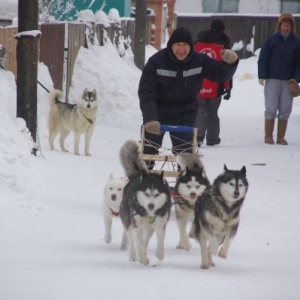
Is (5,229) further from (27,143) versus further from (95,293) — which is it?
(27,143)

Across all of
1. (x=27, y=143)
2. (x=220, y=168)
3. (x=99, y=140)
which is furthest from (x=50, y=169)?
(x=99, y=140)

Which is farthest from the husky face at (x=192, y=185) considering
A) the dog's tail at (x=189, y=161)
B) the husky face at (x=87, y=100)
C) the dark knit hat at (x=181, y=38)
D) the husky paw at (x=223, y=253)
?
the husky face at (x=87, y=100)

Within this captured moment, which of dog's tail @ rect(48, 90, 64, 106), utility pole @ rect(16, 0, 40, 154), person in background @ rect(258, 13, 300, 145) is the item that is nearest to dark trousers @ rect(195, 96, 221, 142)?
person in background @ rect(258, 13, 300, 145)

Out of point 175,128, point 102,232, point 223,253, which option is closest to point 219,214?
point 223,253

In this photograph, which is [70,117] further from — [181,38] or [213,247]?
[213,247]

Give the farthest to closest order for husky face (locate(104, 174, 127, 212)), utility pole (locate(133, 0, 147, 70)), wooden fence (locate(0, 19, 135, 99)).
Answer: utility pole (locate(133, 0, 147, 70)) < wooden fence (locate(0, 19, 135, 99)) < husky face (locate(104, 174, 127, 212))

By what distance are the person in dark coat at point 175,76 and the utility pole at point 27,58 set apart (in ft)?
10.2

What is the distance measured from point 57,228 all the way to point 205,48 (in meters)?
6.22

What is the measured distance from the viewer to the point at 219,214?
22.8 ft

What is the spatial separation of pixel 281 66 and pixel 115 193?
7.66m

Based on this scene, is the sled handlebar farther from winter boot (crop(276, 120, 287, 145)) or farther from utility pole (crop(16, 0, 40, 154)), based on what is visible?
winter boot (crop(276, 120, 287, 145))

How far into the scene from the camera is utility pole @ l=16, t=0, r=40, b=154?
1130 cm

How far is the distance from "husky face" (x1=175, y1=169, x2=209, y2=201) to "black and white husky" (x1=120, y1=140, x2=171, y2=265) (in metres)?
0.74

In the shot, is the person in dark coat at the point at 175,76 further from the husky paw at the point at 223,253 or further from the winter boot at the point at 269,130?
the winter boot at the point at 269,130
